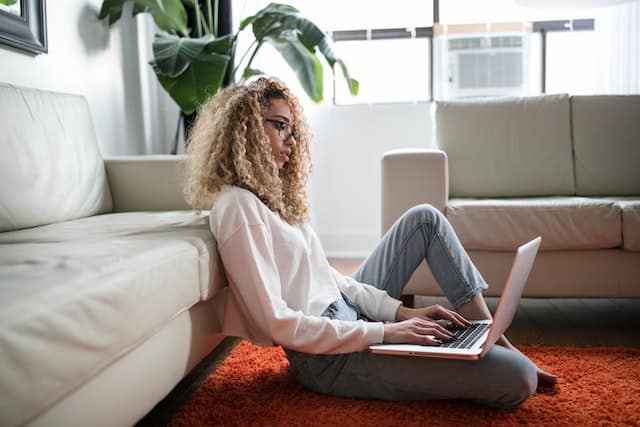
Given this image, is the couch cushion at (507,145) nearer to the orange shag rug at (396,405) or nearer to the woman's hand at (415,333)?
the orange shag rug at (396,405)

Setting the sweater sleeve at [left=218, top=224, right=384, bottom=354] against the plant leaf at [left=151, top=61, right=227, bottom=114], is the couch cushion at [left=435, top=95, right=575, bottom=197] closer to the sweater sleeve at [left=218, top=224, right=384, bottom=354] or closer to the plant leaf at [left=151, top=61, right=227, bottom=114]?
the plant leaf at [left=151, top=61, right=227, bottom=114]

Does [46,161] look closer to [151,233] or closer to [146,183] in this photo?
[146,183]

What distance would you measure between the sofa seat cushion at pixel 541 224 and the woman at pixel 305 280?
0.52 meters

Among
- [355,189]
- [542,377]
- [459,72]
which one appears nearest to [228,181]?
[542,377]

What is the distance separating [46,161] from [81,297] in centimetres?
113

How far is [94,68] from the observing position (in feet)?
8.77

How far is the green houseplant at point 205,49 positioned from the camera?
256 cm

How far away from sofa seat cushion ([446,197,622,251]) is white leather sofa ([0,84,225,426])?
2.93 feet

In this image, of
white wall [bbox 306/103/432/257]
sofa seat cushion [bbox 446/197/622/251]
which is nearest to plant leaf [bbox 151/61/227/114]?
white wall [bbox 306/103/432/257]

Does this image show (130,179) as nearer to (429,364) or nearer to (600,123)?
(429,364)

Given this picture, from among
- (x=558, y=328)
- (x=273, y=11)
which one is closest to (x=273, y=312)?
(x=558, y=328)

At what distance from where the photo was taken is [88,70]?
8.57 feet

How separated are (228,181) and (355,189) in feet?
8.05

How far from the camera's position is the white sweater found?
113cm
